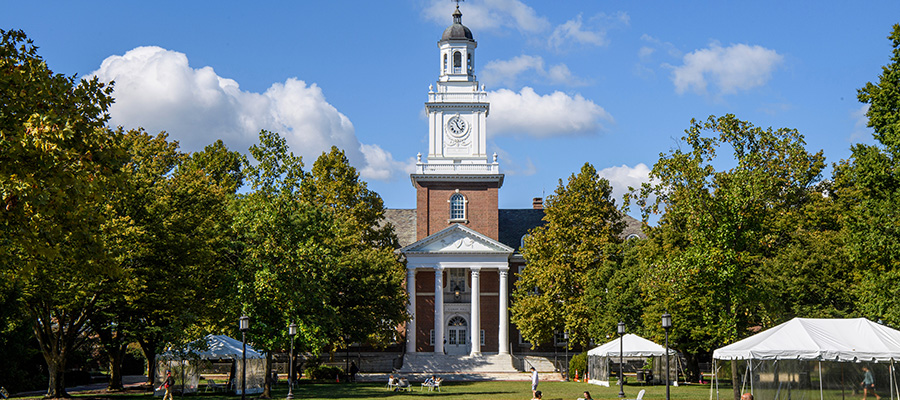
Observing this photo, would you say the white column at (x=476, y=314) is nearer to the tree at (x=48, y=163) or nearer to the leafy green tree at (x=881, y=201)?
the leafy green tree at (x=881, y=201)

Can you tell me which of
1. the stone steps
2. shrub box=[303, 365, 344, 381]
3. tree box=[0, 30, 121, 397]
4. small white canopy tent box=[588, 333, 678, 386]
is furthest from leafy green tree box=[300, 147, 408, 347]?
tree box=[0, 30, 121, 397]

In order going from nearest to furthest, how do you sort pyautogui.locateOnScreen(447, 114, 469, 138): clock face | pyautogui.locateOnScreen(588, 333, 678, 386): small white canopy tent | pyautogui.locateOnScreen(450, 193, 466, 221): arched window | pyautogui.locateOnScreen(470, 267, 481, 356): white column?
pyautogui.locateOnScreen(588, 333, 678, 386): small white canopy tent < pyautogui.locateOnScreen(470, 267, 481, 356): white column < pyautogui.locateOnScreen(450, 193, 466, 221): arched window < pyautogui.locateOnScreen(447, 114, 469, 138): clock face

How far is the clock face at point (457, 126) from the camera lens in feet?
205

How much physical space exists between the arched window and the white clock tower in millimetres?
2021

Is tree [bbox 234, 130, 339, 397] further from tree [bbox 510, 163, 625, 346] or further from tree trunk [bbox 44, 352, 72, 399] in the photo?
tree [bbox 510, 163, 625, 346]

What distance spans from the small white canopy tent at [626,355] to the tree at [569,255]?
699 centimetres

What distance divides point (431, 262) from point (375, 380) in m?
12.5

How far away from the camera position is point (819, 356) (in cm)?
2314

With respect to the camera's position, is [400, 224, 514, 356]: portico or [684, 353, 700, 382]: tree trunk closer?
[684, 353, 700, 382]: tree trunk

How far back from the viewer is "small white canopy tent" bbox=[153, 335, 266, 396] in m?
32.3

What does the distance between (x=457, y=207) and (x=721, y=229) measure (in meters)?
35.5

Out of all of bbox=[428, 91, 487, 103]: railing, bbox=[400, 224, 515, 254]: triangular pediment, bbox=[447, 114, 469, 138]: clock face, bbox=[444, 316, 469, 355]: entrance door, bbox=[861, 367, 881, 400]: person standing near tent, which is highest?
bbox=[428, 91, 487, 103]: railing

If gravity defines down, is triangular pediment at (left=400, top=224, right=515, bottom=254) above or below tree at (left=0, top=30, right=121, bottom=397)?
above

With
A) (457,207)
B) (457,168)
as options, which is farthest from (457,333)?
(457,168)
